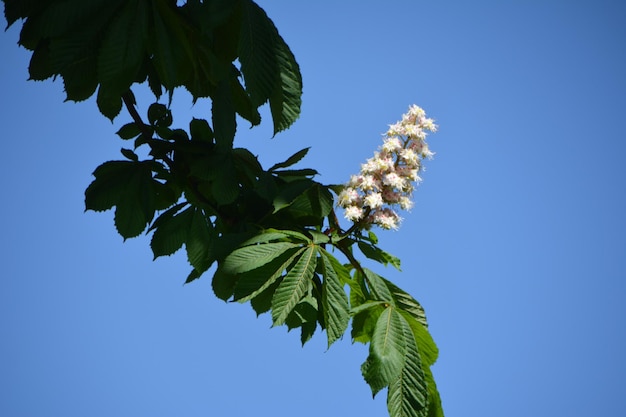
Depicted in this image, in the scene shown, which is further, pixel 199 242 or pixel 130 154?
pixel 130 154

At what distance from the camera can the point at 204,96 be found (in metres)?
2.63

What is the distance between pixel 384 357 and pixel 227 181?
925 mm

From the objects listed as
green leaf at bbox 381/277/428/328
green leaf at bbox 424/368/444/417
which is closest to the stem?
Answer: green leaf at bbox 381/277/428/328

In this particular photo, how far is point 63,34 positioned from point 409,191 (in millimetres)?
1336

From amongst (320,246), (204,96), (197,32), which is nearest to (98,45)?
(197,32)

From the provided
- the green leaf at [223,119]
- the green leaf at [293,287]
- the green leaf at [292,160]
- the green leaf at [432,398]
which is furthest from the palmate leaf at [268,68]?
the green leaf at [432,398]

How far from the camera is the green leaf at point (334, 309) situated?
204 centimetres

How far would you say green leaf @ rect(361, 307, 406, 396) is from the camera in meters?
2.01

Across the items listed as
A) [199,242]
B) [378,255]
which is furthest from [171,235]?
[378,255]

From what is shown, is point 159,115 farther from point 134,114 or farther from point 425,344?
point 425,344

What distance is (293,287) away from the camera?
2.09m

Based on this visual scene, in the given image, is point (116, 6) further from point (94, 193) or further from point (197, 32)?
point (94, 193)

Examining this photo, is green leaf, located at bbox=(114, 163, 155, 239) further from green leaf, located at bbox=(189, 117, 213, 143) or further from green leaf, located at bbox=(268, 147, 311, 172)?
green leaf, located at bbox=(268, 147, 311, 172)

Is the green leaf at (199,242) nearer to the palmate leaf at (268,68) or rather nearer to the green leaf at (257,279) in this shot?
the green leaf at (257,279)
